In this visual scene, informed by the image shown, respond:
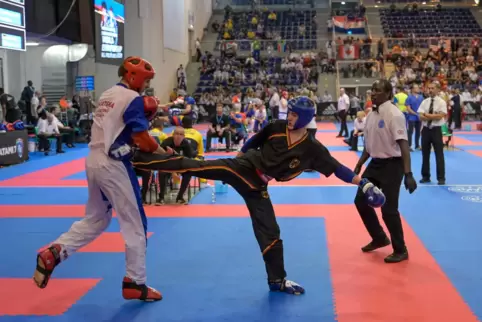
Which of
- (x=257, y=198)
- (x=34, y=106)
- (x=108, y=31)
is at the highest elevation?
(x=108, y=31)

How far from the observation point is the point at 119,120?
429 cm

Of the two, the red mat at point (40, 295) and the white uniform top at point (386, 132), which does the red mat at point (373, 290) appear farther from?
the white uniform top at point (386, 132)

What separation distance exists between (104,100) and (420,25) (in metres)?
35.6

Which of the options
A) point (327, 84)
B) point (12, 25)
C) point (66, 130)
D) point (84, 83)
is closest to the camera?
point (12, 25)

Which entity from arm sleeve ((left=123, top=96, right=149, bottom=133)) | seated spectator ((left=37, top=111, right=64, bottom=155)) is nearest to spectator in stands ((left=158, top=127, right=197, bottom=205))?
arm sleeve ((left=123, top=96, right=149, bottom=133))

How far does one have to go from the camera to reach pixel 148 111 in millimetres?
4320

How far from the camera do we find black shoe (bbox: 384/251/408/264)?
18.8 ft

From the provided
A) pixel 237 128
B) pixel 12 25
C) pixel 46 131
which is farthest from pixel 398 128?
pixel 46 131

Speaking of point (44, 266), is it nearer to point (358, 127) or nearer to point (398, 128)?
point (398, 128)

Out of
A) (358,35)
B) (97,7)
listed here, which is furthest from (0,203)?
(358,35)

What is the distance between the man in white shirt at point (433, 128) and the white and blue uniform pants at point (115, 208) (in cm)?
699

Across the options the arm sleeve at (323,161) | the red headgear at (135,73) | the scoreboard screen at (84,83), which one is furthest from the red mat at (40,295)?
the scoreboard screen at (84,83)

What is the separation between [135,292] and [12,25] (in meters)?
11.2

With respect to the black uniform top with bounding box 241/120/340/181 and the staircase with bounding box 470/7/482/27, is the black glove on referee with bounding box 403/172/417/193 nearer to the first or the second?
the black uniform top with bounding box 241/120/340/181
